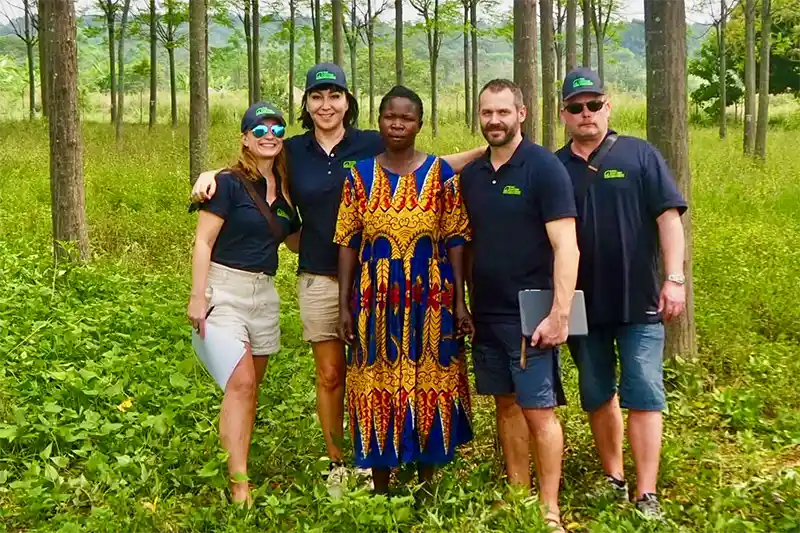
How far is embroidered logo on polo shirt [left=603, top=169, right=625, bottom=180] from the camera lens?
362 cm

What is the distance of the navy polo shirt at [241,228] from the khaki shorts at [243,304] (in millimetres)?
48

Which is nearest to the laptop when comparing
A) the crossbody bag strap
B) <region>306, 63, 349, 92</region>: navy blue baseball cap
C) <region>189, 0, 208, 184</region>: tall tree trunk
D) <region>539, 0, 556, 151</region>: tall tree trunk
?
the crossbody bag strap

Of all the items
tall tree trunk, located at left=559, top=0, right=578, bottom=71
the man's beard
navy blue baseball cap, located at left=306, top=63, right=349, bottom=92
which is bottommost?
the man's beard

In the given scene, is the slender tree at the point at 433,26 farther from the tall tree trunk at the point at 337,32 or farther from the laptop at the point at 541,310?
the laptop at the point at 541,310

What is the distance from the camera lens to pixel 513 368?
357 centimetres

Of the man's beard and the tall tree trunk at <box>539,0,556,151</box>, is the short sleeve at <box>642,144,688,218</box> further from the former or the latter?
the tall tree trunk at <box>539,0,556,151</box>

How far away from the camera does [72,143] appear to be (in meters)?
7.73

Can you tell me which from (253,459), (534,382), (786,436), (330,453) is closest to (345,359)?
(330,453)

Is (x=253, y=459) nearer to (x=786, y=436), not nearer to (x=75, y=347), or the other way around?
(x=75, y=347)

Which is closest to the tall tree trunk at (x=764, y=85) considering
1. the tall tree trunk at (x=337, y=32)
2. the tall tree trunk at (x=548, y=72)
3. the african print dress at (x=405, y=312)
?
the tall tree trunk at (x=548, y=72)

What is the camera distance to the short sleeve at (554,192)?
11.1ft

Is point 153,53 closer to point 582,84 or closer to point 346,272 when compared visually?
point 346,272

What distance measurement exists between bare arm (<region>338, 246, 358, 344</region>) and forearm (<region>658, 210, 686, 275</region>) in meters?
1.43

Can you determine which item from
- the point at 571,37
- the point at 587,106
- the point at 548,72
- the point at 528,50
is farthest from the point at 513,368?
the point at 571,37
